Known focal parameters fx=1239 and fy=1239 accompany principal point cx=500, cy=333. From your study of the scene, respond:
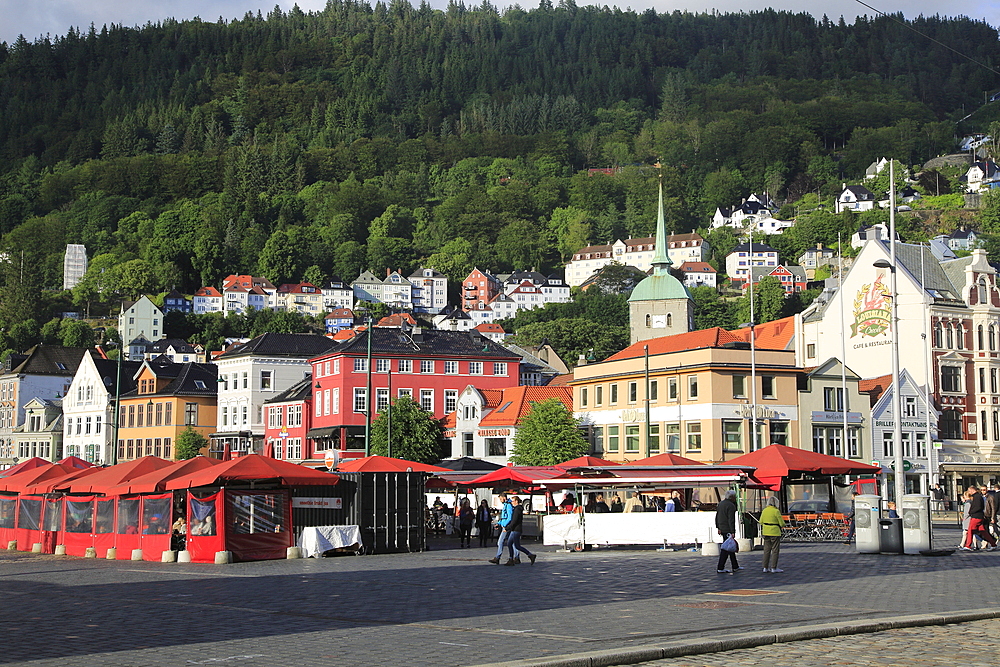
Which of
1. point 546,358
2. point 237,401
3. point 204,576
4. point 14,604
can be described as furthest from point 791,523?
point 546,358

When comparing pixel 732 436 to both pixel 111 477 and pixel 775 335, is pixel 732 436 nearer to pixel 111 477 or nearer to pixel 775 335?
pixel 775 335

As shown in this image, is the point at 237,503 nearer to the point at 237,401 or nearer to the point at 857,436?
the point at 857,436

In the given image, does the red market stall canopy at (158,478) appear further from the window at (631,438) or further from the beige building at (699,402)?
the window at (631,438)

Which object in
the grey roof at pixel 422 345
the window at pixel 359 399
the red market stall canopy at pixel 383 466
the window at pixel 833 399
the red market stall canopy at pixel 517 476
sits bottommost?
the red market stall canopy at pixel 517 476

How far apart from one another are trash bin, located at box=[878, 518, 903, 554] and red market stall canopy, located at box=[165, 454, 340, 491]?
1303 cm

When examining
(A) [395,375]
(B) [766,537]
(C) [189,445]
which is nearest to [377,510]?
(B) [766,537]

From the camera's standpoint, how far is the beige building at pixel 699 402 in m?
57.9

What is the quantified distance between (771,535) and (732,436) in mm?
35741

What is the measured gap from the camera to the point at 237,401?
8606 centimetres

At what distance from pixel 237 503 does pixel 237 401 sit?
5789 centimetres

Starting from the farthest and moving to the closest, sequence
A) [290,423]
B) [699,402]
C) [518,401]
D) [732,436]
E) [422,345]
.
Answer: [290,423] → [422,345] → [518,401] → [699,402] → [732,436]

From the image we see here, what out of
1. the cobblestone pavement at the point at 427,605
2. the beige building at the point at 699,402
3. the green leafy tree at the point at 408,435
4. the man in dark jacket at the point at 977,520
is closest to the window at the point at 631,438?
the beige building at the point at 699,402

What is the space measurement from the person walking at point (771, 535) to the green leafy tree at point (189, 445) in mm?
65834

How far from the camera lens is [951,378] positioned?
6969 centimetres
